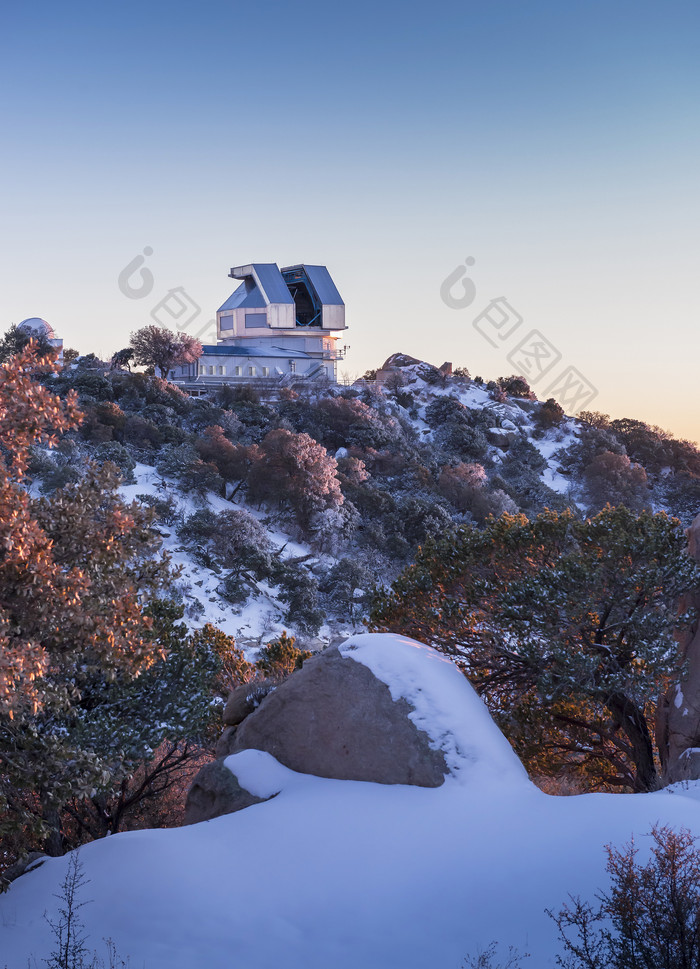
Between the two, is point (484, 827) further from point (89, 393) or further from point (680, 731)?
point (89, 393)

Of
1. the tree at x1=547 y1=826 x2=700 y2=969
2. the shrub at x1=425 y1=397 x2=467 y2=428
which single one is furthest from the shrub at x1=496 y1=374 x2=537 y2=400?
the tree at x1=547 y1=826 x2=700 y2=969

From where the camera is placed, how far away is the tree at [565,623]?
12.7m

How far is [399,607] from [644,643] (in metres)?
4.47

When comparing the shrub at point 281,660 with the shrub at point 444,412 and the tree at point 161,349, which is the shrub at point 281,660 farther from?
the tree at point 161,349

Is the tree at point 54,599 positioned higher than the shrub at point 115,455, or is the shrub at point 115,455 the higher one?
the shrub at point 115,455

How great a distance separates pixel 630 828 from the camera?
8.10m

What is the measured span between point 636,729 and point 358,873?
710 cm

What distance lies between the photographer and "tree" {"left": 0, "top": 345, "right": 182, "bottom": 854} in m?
6.77

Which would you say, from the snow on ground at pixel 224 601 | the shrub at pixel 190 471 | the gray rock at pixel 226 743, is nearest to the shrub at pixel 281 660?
the gray rock at pixel 226 743

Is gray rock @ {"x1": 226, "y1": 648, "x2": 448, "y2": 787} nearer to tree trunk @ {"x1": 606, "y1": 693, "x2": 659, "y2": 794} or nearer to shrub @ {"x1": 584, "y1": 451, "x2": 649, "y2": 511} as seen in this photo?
tree trunk @ {"x1": 606, "y1": 693, "x2": 659, "y2": 794}

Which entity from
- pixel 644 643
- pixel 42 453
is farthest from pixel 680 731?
pixel 42 453

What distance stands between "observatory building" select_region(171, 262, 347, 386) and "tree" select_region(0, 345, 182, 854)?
5583 cm

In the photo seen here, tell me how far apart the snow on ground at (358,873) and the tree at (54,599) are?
3.63 ft

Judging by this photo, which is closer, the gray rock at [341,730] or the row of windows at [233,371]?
the gray rock at [341,730]
